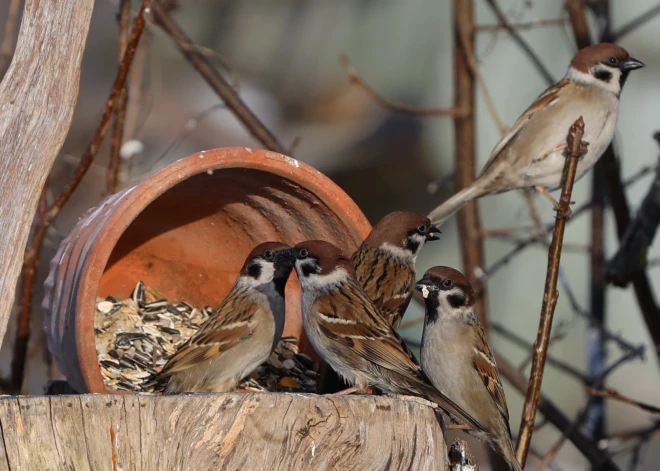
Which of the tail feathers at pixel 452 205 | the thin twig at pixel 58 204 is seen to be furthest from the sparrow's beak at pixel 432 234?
the thin twig at pixel 58 204

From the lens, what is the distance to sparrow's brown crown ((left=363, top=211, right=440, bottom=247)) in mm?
3152

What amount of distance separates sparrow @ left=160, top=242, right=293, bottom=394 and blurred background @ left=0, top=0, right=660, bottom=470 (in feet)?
5.15

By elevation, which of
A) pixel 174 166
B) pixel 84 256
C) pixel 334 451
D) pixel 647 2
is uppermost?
pixel 647 2

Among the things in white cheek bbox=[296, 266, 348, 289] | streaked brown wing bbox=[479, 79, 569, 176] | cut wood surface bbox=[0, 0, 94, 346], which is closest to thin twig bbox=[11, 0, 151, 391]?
cut wood surface bbox=[0, 0, 94, 346]

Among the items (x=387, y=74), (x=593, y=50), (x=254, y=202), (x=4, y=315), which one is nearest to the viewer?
(x=4, y=315)

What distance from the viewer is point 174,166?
9.11 feet

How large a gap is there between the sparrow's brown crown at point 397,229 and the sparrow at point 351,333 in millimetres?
240

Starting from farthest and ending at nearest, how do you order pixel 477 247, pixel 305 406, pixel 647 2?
pixel 647 2 < pixel 477 247 < pixel 305 406

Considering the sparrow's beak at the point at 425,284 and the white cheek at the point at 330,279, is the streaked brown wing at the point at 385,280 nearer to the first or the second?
the sparrow's beak at the point at 425,284

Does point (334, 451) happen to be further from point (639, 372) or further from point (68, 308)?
point (639, 372)

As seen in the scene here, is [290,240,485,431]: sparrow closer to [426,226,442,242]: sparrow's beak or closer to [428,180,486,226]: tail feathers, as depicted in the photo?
[426,226,442,242]: sparrow's beak

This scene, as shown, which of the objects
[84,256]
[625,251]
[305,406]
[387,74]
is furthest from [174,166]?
[387,74]

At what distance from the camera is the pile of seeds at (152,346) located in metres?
2.91

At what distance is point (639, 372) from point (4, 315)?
4499mm
